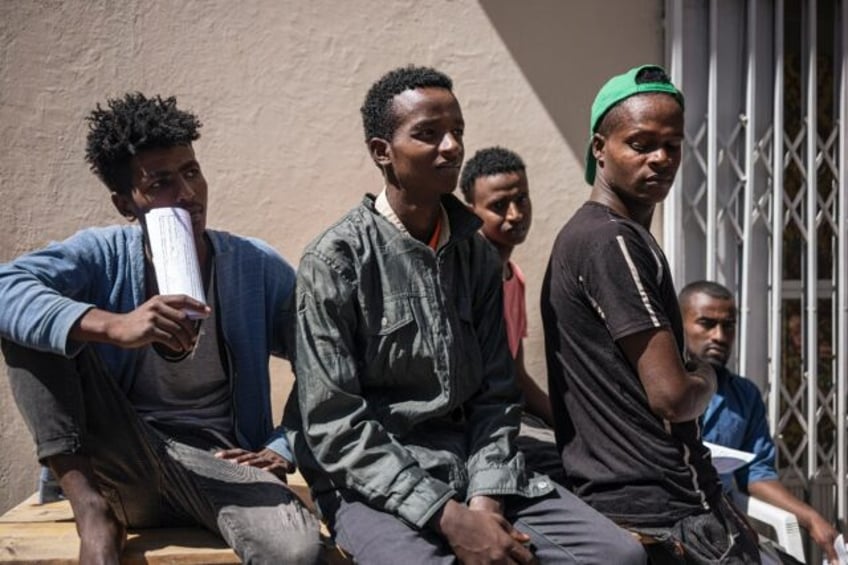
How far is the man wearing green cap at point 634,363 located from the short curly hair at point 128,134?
1144 mm

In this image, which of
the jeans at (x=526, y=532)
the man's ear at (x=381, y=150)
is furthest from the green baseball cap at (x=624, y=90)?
the jeans at (x=526, y=532)

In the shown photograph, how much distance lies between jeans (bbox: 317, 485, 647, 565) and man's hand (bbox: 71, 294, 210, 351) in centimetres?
62

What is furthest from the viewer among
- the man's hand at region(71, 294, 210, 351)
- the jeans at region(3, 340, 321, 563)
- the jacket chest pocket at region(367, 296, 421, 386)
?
the jacket chest pocket at region(367, 296, 421, 386)

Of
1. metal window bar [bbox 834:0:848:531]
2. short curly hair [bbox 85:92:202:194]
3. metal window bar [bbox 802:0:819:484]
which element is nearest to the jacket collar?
short curly hair [bbox 85:92:202:194]

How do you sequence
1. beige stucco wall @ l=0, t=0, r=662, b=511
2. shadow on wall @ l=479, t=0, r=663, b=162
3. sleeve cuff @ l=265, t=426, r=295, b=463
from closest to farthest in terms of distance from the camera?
sleeve cuff @ l=265, t=426, r=295, b=463 < beige stucco wall @ l=0, t=0, r=662, b=511 < shadow on wall @ l=479, t=0, r=663, b=162

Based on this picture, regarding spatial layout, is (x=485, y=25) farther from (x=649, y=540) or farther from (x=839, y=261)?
(x=649, y=540)

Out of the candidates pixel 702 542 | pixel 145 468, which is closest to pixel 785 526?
pixel 702 542

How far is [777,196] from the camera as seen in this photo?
15.9 ft

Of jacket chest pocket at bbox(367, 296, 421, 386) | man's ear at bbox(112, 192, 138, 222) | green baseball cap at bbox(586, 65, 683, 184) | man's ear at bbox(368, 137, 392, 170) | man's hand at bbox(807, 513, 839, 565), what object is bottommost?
man's hand at bbox(807, 513, 839, 565)

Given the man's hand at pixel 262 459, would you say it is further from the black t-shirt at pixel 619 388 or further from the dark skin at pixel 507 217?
the dark skin at pixel 507 217

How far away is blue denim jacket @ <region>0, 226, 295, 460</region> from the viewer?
2.82 metres

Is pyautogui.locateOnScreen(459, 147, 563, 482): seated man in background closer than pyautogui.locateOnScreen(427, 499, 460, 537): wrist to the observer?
No

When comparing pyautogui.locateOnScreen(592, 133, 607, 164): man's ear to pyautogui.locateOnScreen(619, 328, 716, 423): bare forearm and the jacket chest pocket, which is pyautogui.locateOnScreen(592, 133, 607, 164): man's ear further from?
the jacket chest pocket

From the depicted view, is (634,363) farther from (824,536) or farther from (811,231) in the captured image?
(811,231)
